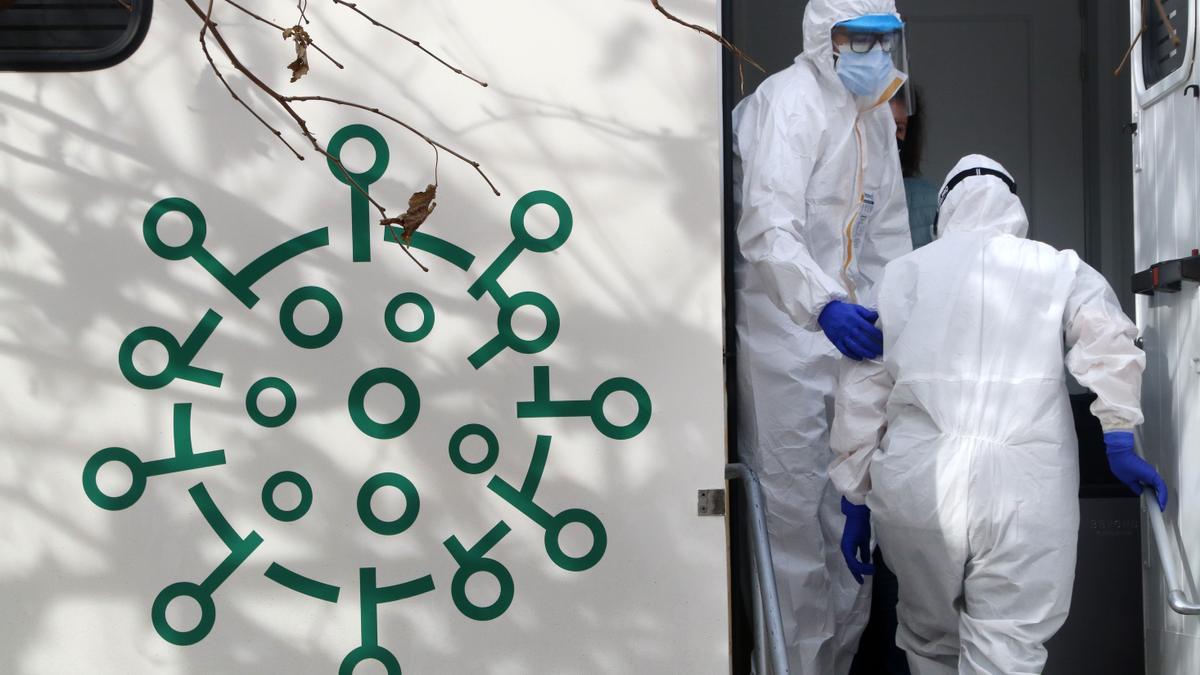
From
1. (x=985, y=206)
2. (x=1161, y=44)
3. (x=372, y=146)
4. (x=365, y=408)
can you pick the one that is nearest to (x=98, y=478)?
(x=365, y=408)

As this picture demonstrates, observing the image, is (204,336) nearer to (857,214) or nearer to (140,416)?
(140,416)

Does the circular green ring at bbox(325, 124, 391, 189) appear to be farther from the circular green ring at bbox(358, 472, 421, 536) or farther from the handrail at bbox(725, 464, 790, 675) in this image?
the handrail at bbox(725, 464, 790, 675)

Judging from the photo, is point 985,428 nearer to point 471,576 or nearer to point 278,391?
point 471,576

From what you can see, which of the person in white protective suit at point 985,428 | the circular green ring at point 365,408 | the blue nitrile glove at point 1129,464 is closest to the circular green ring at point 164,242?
the circular green ring at point 365,408

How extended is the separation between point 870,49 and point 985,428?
1099 millimetres

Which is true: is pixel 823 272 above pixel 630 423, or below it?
above

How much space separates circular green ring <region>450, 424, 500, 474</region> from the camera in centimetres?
227

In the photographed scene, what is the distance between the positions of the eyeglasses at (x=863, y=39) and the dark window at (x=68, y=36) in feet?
5.62

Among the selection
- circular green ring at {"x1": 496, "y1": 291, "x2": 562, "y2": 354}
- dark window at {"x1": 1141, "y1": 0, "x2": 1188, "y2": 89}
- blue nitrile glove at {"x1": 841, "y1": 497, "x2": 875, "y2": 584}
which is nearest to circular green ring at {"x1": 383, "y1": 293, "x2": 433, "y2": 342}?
circular green ring at {"x1": 496, "y1": 291, "x2": 562, "y2": 354}

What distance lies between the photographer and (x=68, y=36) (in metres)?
2.28

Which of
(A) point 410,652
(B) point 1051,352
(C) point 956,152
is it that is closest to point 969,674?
(B) point 1051,352

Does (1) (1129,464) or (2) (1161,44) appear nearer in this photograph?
(1) (1129,464)

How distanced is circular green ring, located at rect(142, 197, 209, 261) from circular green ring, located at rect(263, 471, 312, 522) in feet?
1.45

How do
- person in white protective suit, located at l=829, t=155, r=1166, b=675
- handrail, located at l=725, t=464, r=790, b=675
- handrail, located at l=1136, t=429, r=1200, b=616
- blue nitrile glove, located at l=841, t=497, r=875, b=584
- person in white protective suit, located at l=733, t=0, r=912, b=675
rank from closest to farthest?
1. handrail, located at l=725, t=464, r=790, b=675
2. handrail, located at l=1136, t=429, r=1200, b=616
3. person in white protective suit, located at l=829, t=155, r=1166, b=675
4. blue nitrile glove, located at l=841, t=497, r=875, b=584
5. person in white protective suit, located at l=733, t=0, r=912, b=675
